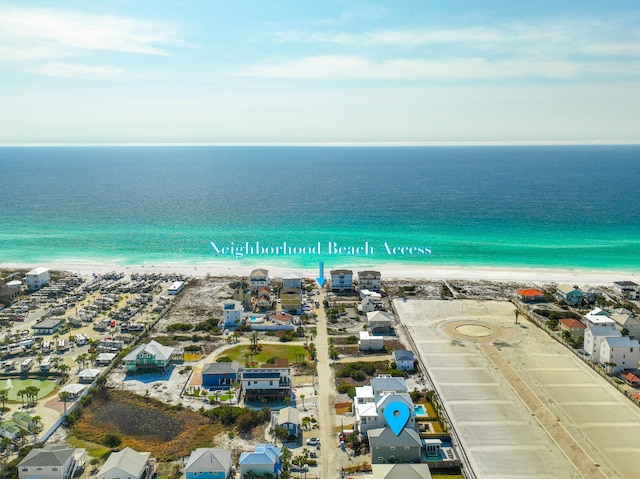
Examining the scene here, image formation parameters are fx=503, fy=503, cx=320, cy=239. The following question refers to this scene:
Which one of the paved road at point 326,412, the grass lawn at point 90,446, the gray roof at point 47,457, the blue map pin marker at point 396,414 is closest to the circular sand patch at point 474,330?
the paved road at point 326,412

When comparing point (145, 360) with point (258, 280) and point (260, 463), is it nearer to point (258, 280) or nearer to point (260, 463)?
point (260, 463)

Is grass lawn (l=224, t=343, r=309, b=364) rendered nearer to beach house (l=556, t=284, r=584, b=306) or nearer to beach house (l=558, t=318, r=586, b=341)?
beach house (l=558, t=318, r=586, b=341)

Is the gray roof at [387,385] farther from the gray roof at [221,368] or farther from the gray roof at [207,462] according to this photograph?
the gray roof at [207,462]

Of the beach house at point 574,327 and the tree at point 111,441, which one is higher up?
the beach house at point 574,327

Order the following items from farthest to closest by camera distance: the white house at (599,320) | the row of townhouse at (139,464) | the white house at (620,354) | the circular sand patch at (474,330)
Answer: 1. the circular sand patch at (474,330)
2. the white house at (599,320)
3. the white house at (620,354)
4. the row of townhouse at (139,464)

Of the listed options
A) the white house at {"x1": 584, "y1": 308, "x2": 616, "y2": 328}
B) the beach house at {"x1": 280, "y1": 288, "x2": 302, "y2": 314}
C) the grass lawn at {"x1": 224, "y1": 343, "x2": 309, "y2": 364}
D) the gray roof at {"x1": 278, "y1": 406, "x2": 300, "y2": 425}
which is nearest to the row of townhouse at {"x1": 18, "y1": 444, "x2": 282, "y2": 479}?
the gray roof at {"x1": 278, "y1": 406, "x2": 300, "y2": 425}

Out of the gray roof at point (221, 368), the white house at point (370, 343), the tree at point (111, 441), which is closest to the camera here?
the tree at point (111, 441)

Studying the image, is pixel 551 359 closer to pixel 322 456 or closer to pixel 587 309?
pixel 587 309
